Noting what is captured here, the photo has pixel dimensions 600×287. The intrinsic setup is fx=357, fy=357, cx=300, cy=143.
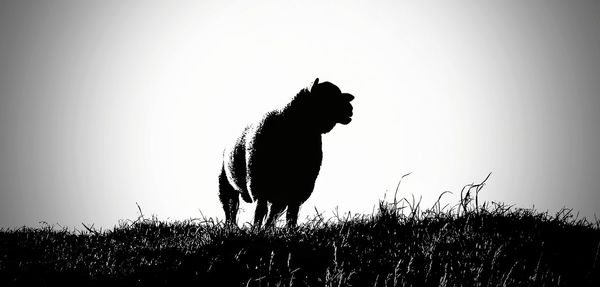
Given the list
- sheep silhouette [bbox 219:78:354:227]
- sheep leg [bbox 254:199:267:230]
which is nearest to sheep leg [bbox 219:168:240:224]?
sheep silhouette [bbox 219:78:354:227]

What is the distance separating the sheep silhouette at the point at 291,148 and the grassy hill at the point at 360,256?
41.4 inches

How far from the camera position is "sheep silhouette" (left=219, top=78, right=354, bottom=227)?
4.16 m

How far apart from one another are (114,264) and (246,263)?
80 cm

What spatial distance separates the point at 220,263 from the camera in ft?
7.28

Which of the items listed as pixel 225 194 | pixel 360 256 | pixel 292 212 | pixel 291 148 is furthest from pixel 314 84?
pixel 360 256

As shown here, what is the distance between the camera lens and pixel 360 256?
2236 mm

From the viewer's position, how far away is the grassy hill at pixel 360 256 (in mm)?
1951

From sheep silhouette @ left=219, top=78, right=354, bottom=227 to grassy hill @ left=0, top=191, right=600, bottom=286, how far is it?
1.05 meters

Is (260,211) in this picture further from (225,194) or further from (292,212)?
(225,194)

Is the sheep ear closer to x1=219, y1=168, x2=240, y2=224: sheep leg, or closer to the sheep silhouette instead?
the sheep silhouette

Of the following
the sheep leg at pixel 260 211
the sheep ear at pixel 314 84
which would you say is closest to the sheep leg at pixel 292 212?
the sheep leg at pixel 260 211

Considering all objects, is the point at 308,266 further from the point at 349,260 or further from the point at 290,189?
the point at 290,189

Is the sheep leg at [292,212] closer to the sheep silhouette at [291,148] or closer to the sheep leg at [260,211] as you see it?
the sheep silhouette at [291,148]

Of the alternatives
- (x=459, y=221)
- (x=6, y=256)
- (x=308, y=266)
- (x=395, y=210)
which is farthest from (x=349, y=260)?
(x=6, y=256)
